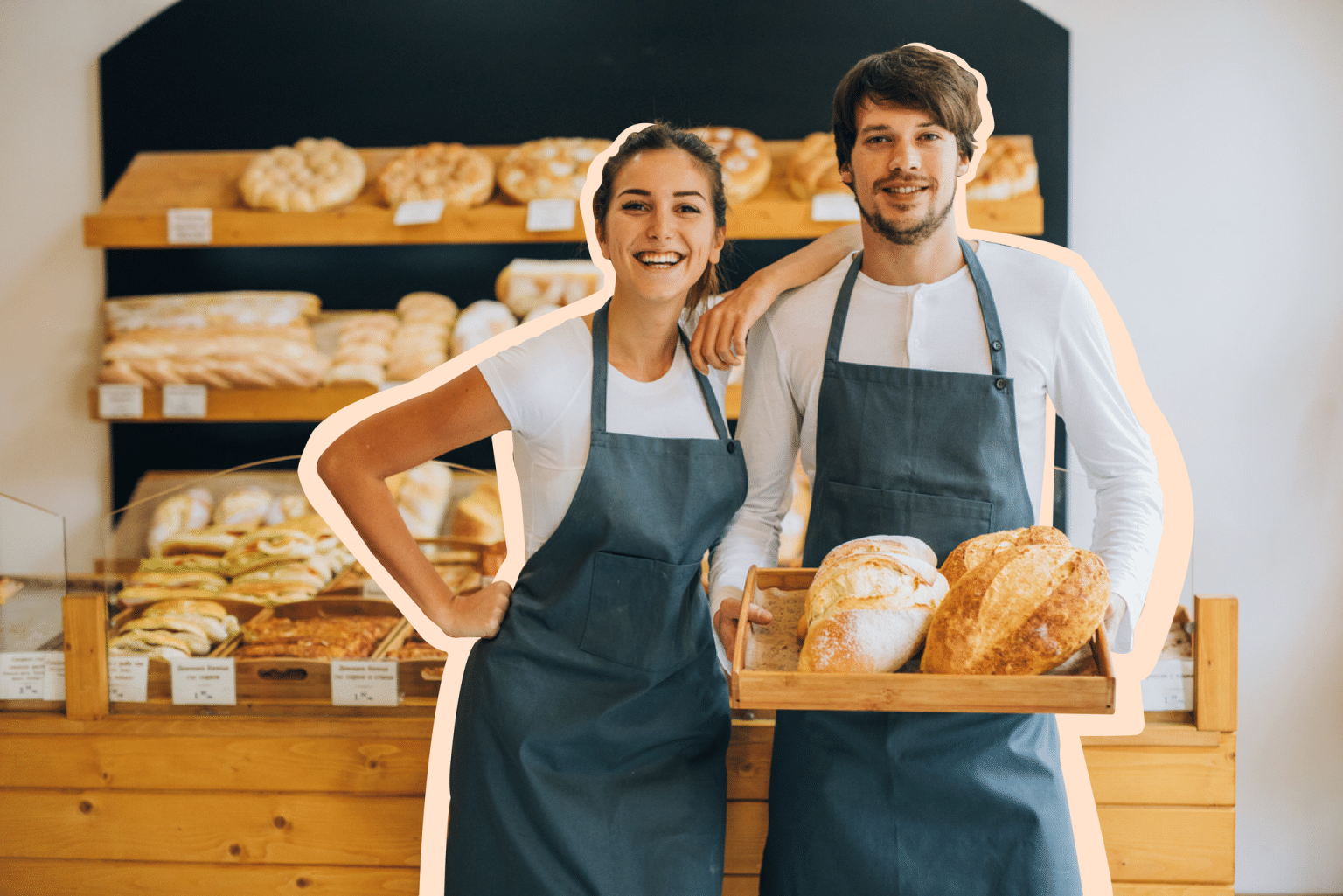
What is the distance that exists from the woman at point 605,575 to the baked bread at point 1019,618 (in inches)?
19.2

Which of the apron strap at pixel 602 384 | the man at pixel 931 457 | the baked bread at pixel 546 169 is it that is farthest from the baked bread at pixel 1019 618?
the baked bread at pixel 546 169

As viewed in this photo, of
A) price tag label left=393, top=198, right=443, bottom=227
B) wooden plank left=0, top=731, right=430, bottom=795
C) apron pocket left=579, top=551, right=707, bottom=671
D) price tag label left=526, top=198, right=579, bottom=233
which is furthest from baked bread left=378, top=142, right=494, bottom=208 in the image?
apron pocket left=579, top=551, right=707, bottom=671

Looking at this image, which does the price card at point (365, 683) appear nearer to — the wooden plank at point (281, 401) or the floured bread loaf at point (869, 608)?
the floured bread loaf at point (869, 608)

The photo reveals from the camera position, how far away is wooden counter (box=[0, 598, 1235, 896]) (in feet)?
5.69

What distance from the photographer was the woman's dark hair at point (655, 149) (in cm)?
146

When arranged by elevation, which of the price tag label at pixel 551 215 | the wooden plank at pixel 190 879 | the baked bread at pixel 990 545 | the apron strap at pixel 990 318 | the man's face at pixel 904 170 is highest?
the price tag label at pixel 551 215

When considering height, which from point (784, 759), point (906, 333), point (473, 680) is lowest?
point (784, 759)

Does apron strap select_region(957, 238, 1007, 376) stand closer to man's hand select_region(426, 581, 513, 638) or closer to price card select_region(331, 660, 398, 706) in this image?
man's hand select_region(426, 581, 513, 638)

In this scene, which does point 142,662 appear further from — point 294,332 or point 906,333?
point 906,333

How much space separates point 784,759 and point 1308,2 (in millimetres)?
2710

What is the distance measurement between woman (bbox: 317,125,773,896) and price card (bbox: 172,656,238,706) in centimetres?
62

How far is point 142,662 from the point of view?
1.88m

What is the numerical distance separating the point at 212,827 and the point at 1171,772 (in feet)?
5.83

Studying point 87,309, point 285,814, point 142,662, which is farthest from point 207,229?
point 285,814
